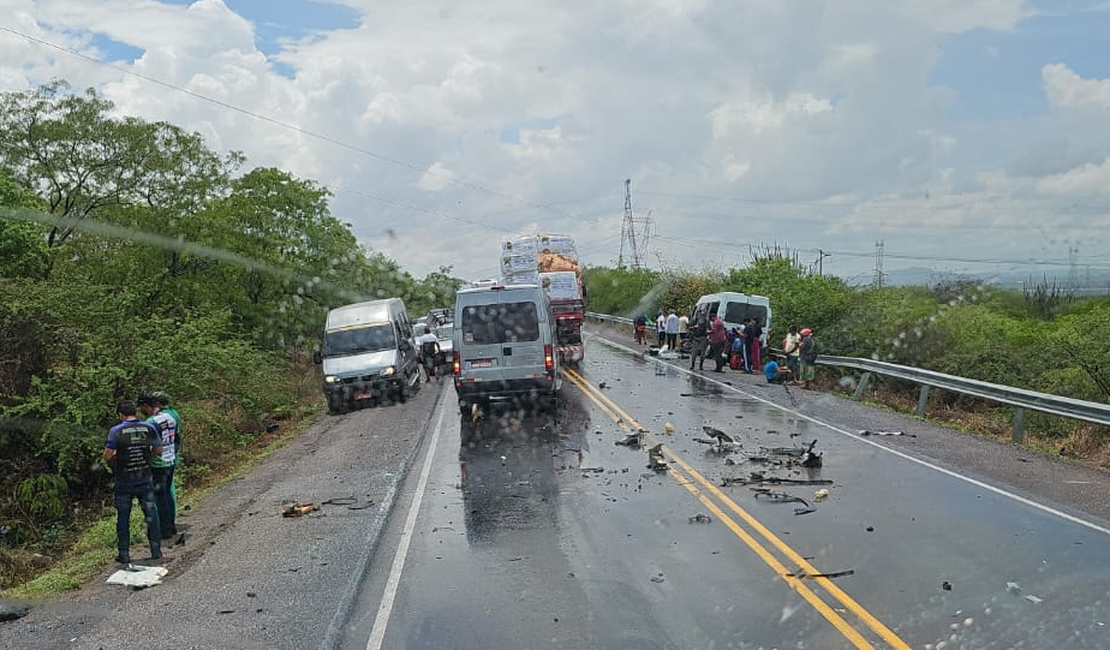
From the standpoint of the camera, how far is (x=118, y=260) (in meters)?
30.3

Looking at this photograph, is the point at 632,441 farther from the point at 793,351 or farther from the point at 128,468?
the point at 793,351

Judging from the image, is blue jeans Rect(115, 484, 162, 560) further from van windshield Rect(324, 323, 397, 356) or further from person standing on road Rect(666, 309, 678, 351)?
person standing on road Rect(666, 309, 678, 351)

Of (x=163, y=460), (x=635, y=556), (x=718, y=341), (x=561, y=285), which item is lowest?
(x=635, y=556)

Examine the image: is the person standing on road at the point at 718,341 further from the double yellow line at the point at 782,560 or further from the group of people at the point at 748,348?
the double yellow line at the point at 782,560

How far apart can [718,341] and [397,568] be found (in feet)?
61.8

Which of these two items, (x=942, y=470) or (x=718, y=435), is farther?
(x=718, y=435)

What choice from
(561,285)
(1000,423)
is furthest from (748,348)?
(1000,423)

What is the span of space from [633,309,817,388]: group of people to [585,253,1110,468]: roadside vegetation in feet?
3.92

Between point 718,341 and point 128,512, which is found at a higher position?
point 718,341

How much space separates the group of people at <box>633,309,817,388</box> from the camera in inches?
911

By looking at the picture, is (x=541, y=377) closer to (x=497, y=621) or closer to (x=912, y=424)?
(x=912, y=424)

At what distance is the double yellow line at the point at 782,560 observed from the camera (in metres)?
6.29

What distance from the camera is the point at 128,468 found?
934cm

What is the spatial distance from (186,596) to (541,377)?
10.4 metres
